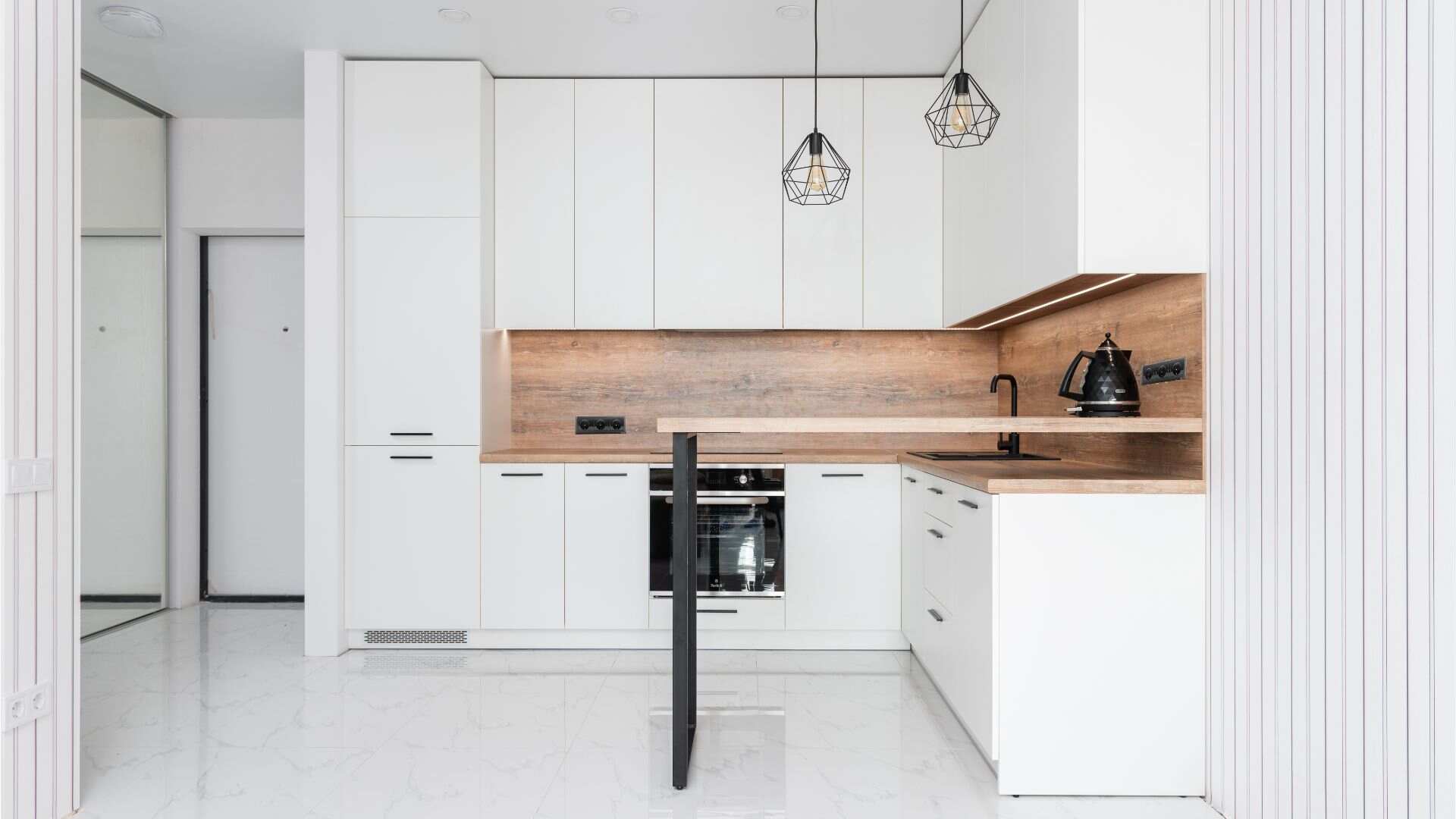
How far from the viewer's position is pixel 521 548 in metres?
3.65

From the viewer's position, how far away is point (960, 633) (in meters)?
2.54

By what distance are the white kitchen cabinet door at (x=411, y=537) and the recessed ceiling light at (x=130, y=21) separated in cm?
181

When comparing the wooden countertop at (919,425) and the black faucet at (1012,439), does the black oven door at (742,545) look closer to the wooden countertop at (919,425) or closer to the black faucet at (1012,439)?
the black faucet at (1012,439)

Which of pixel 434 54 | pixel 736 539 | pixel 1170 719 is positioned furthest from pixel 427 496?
pixel 1170 719

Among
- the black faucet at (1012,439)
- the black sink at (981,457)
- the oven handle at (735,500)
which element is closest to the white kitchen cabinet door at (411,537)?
the oven handle at (735,500)

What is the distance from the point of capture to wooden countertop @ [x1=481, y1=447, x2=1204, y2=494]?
220 cm

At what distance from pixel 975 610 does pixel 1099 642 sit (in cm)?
33

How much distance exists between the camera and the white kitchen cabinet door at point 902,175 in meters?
3.88

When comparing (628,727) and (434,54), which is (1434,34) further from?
(434,54)

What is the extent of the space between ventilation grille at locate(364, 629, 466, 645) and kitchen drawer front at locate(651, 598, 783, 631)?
0.94 meters

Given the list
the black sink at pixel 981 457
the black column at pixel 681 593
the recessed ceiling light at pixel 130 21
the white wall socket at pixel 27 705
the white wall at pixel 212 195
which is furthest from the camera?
the white wall at pixel 212 195

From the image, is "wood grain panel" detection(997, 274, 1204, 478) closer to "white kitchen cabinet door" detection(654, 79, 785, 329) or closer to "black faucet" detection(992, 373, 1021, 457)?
"black faucet" detection(992, 373, 1021, 457)

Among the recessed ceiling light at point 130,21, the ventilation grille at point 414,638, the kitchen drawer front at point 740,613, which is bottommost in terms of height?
the ventilation grille at point 414,638

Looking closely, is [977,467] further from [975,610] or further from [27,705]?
[27,705]
